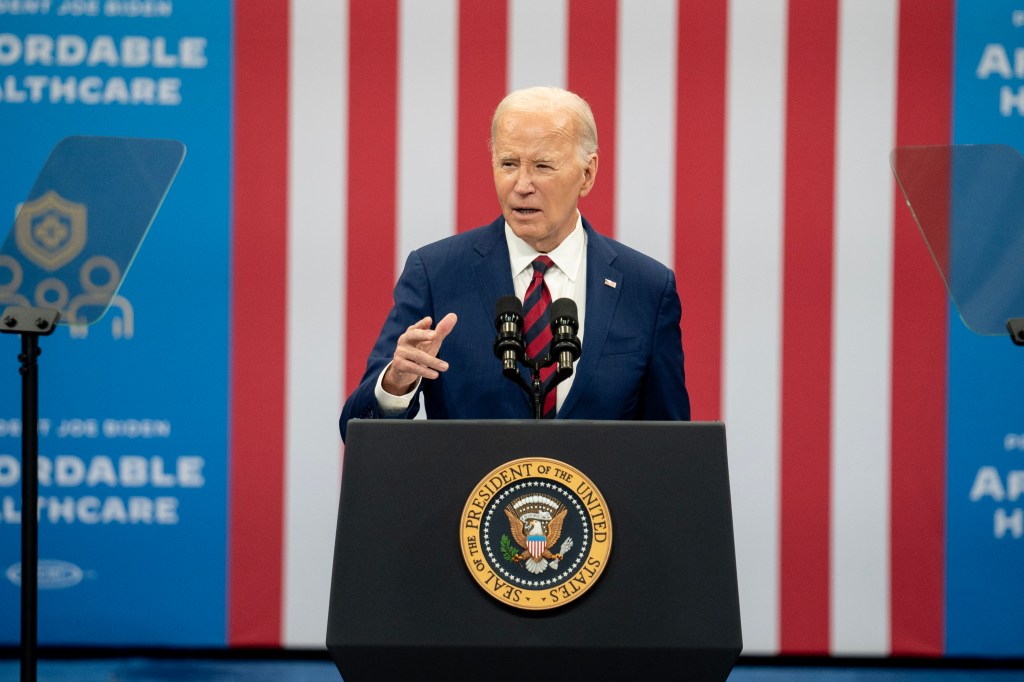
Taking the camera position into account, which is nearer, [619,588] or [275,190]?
[619,588]

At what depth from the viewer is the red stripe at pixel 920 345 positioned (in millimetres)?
3277

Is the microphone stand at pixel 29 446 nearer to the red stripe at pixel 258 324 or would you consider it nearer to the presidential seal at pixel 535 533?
the presidential seal at pixel 535 533

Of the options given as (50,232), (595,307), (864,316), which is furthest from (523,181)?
(864,316)

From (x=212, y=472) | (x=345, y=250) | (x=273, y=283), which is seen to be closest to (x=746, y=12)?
(x=345, y=250)

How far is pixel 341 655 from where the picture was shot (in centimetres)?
128

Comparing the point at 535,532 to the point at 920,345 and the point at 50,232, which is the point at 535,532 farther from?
the point at 920,345

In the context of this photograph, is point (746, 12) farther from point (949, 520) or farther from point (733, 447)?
point (949, 520)

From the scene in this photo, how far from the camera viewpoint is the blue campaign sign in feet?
10.7

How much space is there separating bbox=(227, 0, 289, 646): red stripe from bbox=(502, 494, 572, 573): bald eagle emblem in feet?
7.00

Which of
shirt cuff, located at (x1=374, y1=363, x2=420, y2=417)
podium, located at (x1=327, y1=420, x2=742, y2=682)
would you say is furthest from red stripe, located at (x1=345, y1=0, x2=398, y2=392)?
podium, located at (x1=327, y1=420, x2=742, y2=682)

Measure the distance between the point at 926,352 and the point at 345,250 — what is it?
1.76 m

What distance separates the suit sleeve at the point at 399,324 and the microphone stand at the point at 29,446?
59 centimetres

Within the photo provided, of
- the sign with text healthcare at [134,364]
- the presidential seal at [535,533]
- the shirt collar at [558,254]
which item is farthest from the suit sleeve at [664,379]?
the sign with text healthcare at [134,364]

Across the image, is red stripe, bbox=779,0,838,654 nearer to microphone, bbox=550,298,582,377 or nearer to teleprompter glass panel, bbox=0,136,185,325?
teleprompter glass panel, bbox=0,136,185,325
